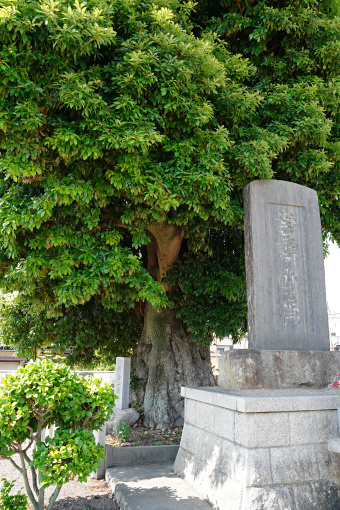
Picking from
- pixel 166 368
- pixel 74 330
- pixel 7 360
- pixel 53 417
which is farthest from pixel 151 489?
pixel 7 360

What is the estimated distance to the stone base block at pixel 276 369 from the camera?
454 centimetres

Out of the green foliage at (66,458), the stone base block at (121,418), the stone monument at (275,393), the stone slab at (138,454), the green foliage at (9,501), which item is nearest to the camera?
the green foliage at (66,458)

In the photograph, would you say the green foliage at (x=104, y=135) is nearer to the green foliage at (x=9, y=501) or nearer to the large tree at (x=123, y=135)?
the large tree at (x=123, y=135)

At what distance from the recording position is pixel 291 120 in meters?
6.55

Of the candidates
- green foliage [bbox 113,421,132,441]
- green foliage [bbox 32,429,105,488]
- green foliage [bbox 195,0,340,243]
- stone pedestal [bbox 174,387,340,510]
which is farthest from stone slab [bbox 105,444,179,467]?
green foliage [bbox 195,0,340,243]

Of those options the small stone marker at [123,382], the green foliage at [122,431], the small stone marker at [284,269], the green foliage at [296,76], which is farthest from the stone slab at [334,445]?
the small stone marker at [123,382]

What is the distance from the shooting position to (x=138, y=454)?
635cm

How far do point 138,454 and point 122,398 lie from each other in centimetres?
141

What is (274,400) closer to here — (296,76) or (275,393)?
(275,393)

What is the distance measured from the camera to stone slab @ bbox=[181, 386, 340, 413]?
386 cm

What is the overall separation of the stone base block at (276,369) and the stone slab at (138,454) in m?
2.41

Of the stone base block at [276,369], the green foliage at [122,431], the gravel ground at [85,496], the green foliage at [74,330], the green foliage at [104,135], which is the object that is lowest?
the gravel ground at [85,496]

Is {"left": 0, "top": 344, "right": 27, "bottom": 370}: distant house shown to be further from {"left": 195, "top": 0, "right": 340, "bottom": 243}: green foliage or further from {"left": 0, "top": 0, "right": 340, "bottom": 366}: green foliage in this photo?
{"left": 195, "top": 0, "right": 340, "bottom": 243}: green foliage

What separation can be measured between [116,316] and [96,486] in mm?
3891
